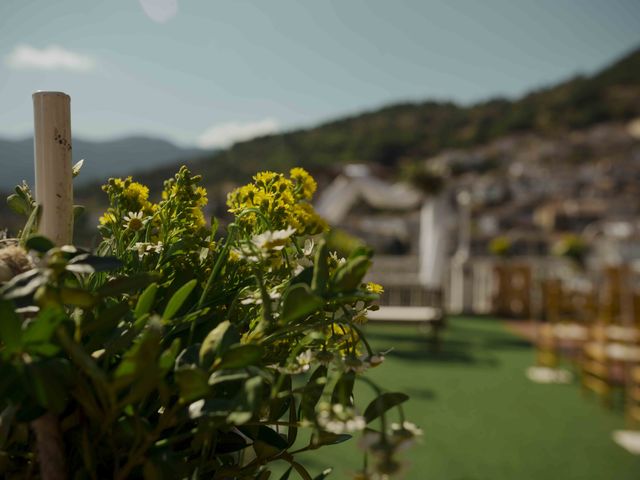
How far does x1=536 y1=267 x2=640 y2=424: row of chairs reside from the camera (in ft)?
9.53

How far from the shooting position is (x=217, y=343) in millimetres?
283

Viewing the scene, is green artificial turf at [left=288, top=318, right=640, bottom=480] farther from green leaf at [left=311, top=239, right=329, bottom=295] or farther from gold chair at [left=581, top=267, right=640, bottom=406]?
green leaf at [left=311, top=239, right=329, bottom=295]

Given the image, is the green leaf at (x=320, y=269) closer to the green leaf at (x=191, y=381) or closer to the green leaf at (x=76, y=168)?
the green leaf at (x=191, y=381)

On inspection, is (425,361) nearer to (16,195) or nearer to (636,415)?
(636,415)

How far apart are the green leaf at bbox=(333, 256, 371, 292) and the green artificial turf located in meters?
1.17

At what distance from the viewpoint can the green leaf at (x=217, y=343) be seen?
28cm

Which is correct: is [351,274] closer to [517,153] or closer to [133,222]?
[133,222]

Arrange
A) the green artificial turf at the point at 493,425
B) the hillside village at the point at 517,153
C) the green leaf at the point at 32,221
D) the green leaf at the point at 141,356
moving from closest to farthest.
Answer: the green leaf at the point at 141,356 → the green leaf at the point at 32,221 → the green artificial turf at the point at 493,425 → the hillside village at the point at 517,153

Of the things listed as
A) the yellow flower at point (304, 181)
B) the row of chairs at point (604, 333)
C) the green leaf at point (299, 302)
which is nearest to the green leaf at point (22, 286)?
the green leaf at point (299, 302)

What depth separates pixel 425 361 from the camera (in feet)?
16.1

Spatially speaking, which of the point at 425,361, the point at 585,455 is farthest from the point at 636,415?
Result: the point at 425,361

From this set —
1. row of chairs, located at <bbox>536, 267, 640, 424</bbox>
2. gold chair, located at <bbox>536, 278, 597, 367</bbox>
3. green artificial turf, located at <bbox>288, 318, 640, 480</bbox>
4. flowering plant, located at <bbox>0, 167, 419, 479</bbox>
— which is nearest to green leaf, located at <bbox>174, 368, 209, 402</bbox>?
flowering plant, located at <bbox>0, 167, 419, 479</bbox>

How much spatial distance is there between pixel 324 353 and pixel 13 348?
17 centimetres

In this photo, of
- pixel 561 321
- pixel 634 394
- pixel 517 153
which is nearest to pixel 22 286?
pixel 634 394
